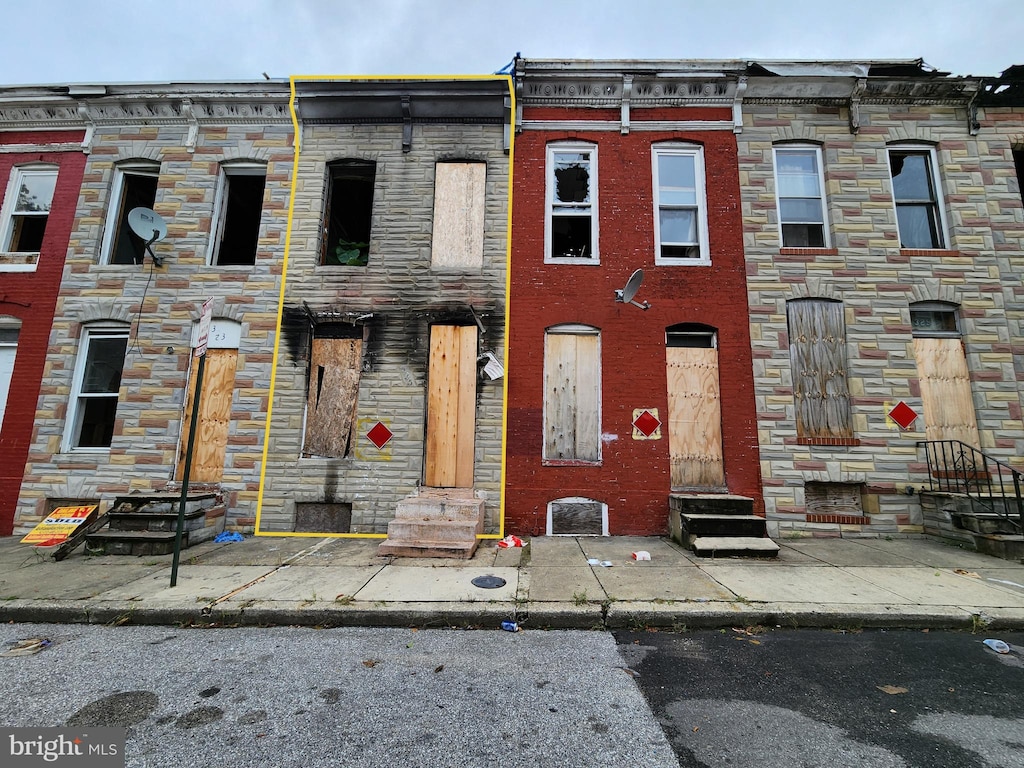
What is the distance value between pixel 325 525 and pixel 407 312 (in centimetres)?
420

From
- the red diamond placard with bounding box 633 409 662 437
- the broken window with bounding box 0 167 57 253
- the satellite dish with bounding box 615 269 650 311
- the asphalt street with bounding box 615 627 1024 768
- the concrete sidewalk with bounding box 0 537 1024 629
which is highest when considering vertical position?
the broken window with bounding box 0 167 57 253

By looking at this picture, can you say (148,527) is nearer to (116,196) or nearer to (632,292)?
(116,196)

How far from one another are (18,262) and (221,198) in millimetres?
4243

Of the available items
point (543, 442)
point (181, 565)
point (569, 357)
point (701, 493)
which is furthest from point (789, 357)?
point (181, 565)

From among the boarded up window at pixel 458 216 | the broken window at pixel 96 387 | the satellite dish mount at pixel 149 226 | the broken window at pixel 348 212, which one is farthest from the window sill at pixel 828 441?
the broken window at pixel 96 387

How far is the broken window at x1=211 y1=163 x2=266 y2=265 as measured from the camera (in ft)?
31.6

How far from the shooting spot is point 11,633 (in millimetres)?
4500

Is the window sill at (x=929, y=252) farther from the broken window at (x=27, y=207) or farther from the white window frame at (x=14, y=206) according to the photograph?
the broken window at (x=27, y=207)

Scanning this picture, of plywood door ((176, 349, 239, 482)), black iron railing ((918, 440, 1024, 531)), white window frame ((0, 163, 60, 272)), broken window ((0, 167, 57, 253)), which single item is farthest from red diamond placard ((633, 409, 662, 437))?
broken window ((0, 167, 57, 253))

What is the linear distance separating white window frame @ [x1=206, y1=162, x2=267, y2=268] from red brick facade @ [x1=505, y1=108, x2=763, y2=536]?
5640mm

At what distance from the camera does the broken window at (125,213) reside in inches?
375

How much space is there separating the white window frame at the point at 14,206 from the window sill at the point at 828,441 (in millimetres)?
15511

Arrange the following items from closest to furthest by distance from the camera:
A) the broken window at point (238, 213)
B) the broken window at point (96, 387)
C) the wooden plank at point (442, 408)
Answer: the wooden plank at point (442, 408), the broken window at point (96, 387), the broken window at point (238, 213)

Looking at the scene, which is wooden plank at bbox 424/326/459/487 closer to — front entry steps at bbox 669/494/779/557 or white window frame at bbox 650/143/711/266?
front entry steps at bbox 669/494/779/557
